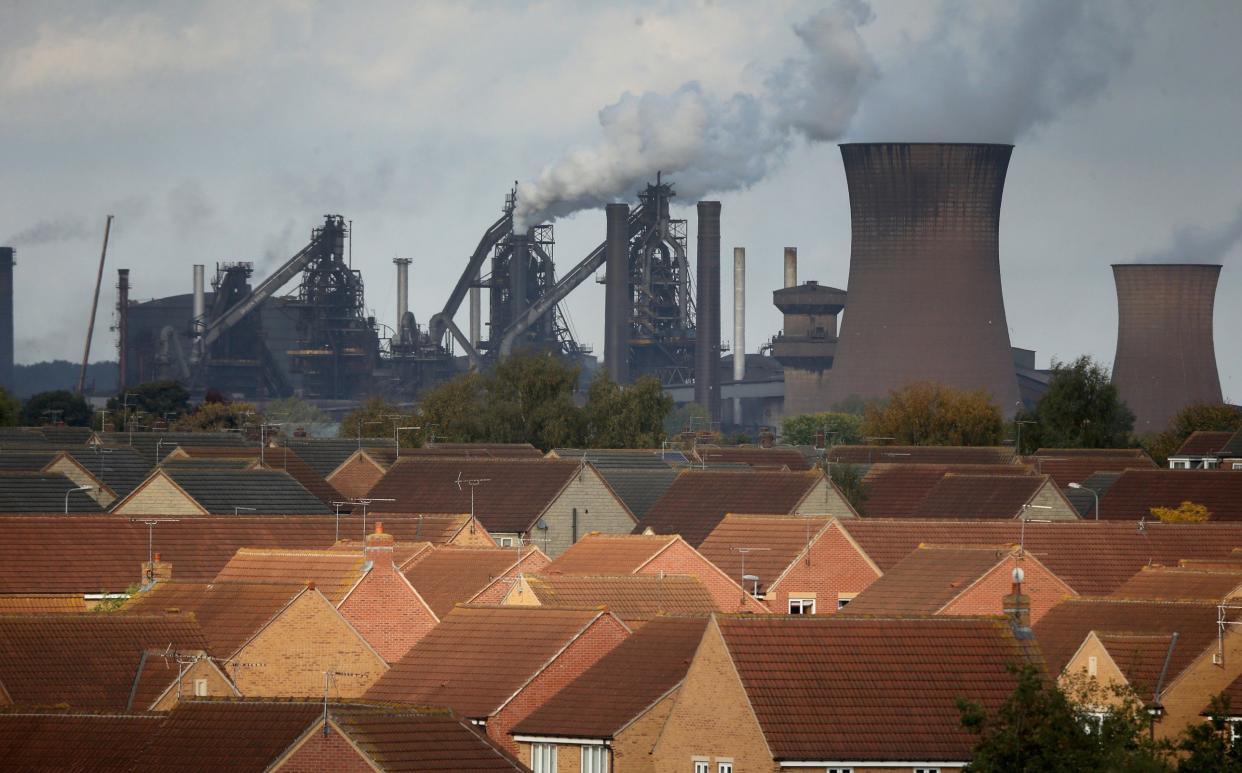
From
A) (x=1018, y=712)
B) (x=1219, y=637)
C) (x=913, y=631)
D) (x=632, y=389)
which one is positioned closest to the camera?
(x=1018, y=712)

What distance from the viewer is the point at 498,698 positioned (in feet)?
81.9

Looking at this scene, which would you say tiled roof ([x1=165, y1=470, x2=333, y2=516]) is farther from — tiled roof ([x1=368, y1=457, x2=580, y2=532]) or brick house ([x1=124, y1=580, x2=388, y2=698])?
brick house ([x1=124, y1=580, x2=388, y2=698])

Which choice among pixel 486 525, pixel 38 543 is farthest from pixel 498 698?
pixel 486 525

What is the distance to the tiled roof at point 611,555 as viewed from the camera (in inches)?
1459

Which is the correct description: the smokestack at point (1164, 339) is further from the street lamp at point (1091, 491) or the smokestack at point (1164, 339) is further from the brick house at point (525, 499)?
the brick house at point (525, 499)

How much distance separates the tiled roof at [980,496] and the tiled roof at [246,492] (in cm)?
1272

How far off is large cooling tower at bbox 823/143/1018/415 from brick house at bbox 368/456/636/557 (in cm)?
5886

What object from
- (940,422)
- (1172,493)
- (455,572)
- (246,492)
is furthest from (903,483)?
(940,422)

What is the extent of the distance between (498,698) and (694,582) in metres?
7.74

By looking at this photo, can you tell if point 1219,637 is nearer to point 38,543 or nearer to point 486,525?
point 38,543

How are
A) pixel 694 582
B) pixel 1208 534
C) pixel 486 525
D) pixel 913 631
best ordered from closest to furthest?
1. pixel 913 631
2. pixel 694 582
3. pixel 1208 534
4. pixel 486 525

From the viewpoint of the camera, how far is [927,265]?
116938 mm

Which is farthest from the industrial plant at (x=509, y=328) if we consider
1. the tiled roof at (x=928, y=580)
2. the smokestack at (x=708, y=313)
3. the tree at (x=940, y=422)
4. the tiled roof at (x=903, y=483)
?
the tiled roof at (x=928, y=580)

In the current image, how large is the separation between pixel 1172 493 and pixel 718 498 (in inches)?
394
